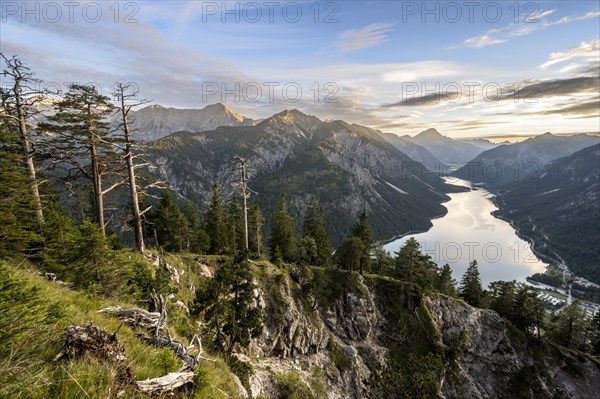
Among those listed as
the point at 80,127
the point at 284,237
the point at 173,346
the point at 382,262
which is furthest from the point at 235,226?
the point at 173,346

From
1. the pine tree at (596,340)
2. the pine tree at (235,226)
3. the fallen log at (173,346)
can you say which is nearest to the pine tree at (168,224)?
the pine tree at (235,226)

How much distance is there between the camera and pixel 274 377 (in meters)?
26.6

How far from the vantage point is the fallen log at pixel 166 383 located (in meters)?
3.94

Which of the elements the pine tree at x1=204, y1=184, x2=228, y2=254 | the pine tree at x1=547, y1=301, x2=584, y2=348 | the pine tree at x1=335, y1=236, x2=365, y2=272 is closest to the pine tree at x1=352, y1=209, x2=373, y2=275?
the pine tree at x1=335, y1=236, x2=365, y2=272

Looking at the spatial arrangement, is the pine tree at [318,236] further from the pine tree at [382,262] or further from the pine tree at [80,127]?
the pine tree at [80,127]

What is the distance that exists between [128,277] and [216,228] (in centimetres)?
3072

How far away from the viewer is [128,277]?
1404 centimetres

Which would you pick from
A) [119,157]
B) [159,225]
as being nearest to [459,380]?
[159,225]

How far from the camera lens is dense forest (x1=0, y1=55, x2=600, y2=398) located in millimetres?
3760

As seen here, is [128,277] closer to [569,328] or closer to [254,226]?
[254,226]

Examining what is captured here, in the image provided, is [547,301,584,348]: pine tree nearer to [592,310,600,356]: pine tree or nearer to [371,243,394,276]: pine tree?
[592,310,600,356]: pine tree

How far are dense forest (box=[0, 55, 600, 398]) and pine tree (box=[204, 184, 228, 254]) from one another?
23cm

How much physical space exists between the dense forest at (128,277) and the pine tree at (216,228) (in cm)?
23

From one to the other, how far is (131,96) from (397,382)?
42.6 meters
